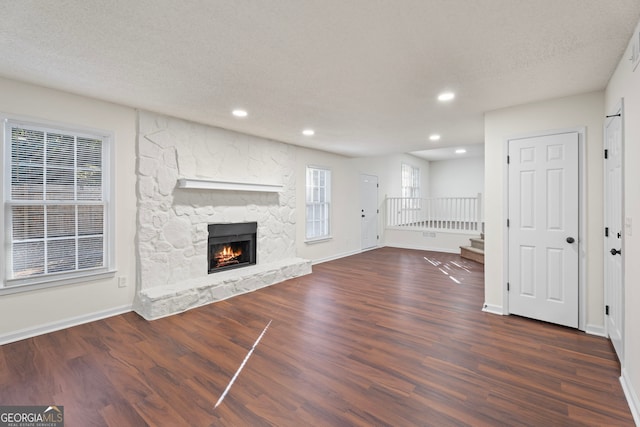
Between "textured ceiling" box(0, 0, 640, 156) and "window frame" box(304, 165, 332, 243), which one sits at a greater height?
"textured ceiling" box(0, 0, 640, 156)

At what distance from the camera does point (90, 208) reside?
3246 millimetres

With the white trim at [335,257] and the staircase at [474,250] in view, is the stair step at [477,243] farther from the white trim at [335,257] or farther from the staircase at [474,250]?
the white trim at [335,257]

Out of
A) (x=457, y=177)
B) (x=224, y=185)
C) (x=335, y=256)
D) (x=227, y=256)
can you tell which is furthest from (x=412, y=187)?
(x=224, y=185)

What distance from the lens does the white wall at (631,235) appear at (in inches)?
73.4

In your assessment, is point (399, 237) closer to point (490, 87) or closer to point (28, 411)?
point (490, 87)

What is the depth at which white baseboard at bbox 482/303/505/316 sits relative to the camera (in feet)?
11.3

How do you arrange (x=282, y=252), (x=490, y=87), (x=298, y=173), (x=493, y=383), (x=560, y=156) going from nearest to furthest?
(x=493, y=383) → (x=490, y=87) → (x=560, y=156) → (x=282, y=252) → (x=298, y=173)

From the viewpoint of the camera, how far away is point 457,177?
1116 centimetres

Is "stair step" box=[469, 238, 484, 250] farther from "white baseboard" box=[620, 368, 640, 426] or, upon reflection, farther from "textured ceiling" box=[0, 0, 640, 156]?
"white baseboard" box=[620, 368, 640, 426]

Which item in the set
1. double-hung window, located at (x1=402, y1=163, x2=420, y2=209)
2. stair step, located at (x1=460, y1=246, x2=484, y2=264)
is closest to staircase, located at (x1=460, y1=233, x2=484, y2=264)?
stair step, located at (x1=460, y1=246, x2=484, y2=264)

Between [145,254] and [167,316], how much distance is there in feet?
2.63

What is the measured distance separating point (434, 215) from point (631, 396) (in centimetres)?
714

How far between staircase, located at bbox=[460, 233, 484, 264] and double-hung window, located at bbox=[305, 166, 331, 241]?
3145 millimetres

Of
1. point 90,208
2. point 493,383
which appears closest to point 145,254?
point 90,208
